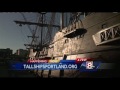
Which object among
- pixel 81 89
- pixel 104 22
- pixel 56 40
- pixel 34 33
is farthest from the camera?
pixel 34 33

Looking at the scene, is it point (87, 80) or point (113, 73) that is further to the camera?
point (113, 73)

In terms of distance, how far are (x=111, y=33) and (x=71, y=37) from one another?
367cm

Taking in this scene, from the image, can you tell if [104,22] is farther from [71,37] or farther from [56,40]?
[56,40]

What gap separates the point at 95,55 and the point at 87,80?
3229 millimetres

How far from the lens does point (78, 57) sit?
10320 mm

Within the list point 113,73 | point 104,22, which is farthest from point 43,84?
point 104,22

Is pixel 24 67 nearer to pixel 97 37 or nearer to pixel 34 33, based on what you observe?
pixel 97 37

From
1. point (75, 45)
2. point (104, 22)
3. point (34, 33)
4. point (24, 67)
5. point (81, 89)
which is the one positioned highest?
point (34, 33)

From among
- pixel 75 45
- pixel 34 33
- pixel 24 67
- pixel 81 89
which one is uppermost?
pixel 34 33

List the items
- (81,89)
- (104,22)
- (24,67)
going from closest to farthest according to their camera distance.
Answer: (81,89), (24,67), (104,22)

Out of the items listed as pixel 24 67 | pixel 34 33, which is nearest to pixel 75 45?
pixel 24 67

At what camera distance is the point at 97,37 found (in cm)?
905

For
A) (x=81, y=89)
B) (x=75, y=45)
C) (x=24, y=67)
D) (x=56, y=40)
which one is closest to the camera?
(x=81, y=89)

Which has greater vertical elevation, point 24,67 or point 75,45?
point 75,45
